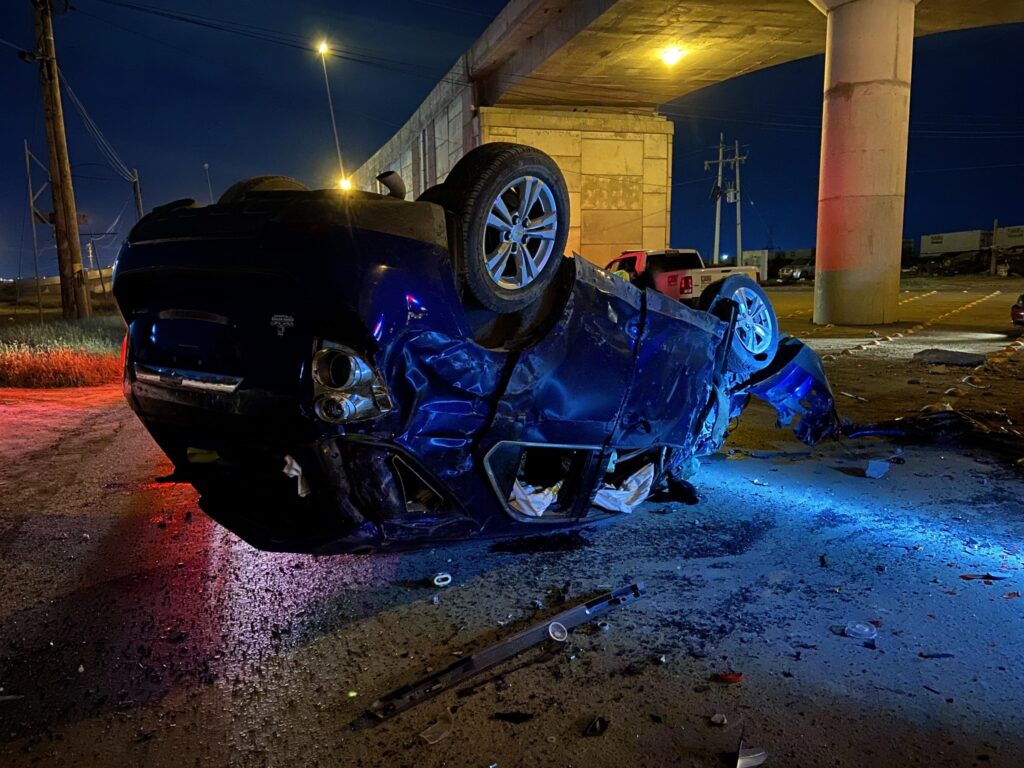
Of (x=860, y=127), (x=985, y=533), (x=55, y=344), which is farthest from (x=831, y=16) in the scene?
(x=55, y=344)

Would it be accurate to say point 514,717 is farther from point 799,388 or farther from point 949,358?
point 949,358

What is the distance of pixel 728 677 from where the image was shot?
9.17 feet

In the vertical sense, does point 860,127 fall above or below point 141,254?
above

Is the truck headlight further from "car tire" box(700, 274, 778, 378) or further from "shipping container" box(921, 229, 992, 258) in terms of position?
"shipping container" box(921, 229, 992, 258)

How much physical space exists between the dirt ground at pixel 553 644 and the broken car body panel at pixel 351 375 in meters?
0.48

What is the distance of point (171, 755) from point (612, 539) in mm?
2541

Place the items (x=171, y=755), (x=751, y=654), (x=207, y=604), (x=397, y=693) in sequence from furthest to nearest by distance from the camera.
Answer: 1. (x=207, y=604)
2. (x=751, y=654)
3. (x=397, y=693)
4. (x=171, y=755)

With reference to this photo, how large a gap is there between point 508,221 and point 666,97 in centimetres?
2491

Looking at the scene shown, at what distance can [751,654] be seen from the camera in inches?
117

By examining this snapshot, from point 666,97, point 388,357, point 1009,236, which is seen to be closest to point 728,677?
point 388,357

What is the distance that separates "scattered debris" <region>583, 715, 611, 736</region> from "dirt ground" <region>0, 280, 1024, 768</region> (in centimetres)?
2

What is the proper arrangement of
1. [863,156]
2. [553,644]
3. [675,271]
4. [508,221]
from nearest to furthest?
1. [553,644]
2. [508,221]
3. [863,156]
4. [675,271]

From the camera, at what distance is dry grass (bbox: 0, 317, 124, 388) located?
10.5m

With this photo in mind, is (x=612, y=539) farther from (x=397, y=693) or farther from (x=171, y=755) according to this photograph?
(x=171, y=755)
